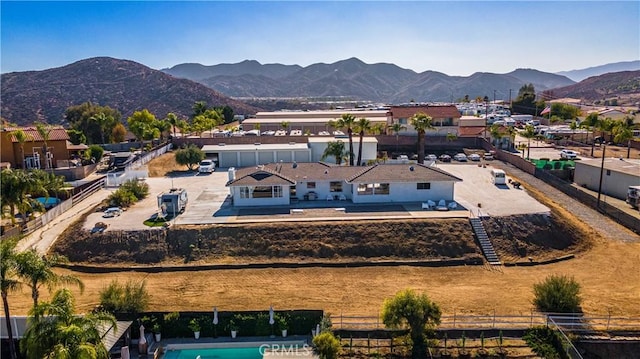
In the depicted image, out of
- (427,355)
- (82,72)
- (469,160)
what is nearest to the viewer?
(427,355)

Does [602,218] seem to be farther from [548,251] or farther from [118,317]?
[118,317]

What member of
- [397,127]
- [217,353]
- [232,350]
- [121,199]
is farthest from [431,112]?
[217,353]

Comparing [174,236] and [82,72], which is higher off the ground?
[82,72]

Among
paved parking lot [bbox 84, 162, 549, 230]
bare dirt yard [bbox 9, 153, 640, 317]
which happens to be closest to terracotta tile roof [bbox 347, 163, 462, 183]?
paved parking lot [bbox 84, 162, 549, 230]

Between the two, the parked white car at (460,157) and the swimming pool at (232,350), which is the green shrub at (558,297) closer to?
the swimming pool at (232,350)

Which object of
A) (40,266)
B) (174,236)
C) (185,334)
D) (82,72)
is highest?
(82,72)

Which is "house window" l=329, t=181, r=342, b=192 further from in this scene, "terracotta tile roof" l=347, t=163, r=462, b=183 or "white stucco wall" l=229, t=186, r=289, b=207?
"white stucco wall" l=229, t=186, r=289, b=207

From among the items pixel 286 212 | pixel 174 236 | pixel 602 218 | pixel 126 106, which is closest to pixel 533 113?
pixel 602 218
